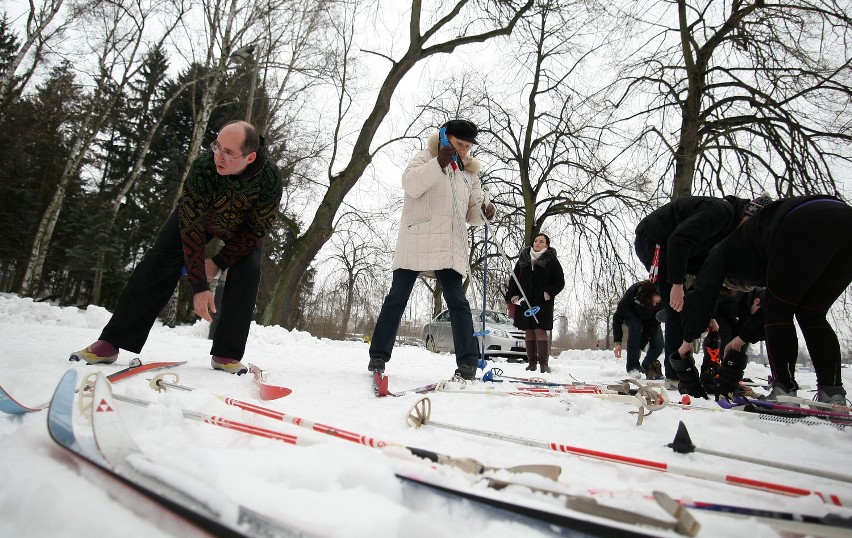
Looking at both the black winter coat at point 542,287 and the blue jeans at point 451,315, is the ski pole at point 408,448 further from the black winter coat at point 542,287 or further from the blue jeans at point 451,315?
the black winter coat at point 542,287

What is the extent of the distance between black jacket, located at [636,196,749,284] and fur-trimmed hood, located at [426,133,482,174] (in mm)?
1633

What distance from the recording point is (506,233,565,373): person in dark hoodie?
20.3ft

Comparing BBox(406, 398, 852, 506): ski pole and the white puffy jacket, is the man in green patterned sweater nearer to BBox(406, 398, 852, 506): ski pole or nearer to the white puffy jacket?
the white puffy jacket

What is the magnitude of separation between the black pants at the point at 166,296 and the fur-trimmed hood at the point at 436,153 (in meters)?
1.47

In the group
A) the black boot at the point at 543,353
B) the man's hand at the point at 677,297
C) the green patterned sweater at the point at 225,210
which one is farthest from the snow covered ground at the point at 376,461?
the black boot at the point at 543,353

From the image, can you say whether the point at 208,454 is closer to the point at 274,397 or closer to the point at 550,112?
the point at 274,397

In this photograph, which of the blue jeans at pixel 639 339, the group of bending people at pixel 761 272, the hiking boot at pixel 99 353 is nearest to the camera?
the group of bending people at pixel 761 272

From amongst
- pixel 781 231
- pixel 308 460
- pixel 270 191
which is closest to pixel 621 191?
pixel 781 231

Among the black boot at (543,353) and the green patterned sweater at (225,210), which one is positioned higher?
the green patterned sweater at (225,210)

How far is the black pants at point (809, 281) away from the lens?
241 cm

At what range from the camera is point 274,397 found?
7.30 ft

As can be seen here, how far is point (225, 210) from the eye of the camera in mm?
2766

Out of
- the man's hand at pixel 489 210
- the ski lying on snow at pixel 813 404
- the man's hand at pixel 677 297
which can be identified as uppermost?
the man's hand at pixel 489 210

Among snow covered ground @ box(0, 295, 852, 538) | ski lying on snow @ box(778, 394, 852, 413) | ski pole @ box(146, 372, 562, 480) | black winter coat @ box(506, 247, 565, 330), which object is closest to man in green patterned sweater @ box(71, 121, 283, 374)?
snow covered ground @ box(0, 295, 852, 538)
